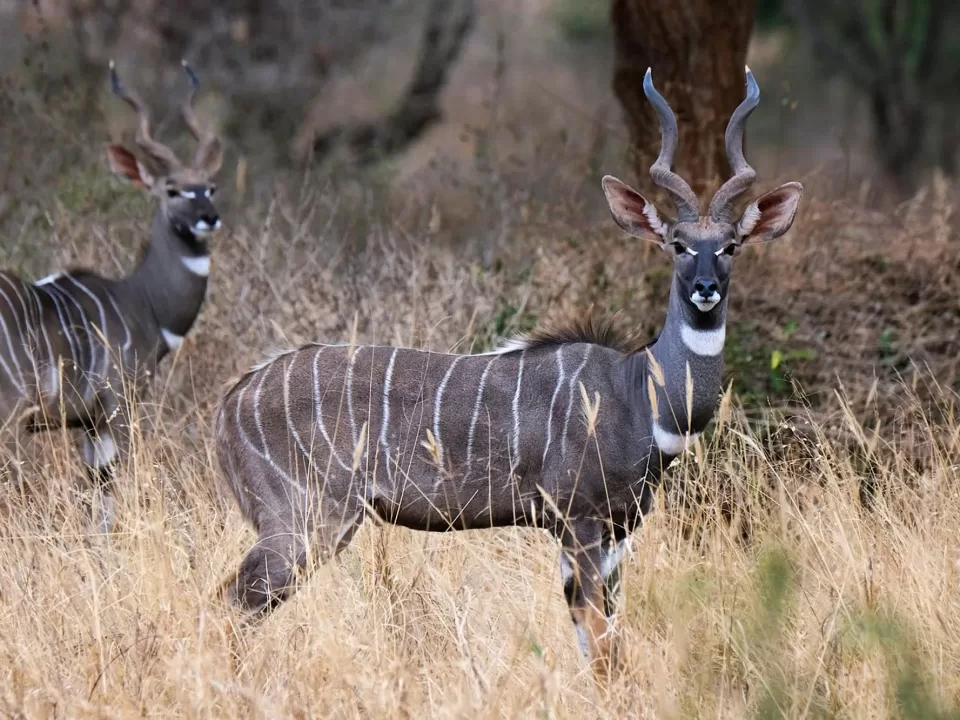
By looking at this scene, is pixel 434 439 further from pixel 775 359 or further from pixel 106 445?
pixel 106 445

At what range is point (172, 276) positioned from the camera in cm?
554

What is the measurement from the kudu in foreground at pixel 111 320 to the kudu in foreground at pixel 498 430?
0.99 m

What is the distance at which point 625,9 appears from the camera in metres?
5.98

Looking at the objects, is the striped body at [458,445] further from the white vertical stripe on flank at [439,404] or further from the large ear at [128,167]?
the large ear at [128,167]

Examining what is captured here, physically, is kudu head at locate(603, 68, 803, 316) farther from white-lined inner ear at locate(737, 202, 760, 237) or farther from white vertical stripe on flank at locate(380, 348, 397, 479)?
white vertical stripe on flank at locate(380, 348, 397, 479)

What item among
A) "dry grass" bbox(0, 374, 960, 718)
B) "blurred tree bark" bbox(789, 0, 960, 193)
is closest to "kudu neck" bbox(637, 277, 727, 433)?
"dry grass" bbox(0, 374, 960, 718)

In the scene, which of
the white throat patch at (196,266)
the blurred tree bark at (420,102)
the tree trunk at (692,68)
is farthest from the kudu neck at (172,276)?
the blurred tree bark at (420,102)

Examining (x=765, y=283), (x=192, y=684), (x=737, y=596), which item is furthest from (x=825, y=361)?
(x=192, y=684)

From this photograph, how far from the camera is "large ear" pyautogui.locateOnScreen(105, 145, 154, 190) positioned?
5629 mm

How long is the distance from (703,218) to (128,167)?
2876 millimetres

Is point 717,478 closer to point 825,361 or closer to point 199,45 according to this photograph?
point 825,361

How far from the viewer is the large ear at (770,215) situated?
363cm

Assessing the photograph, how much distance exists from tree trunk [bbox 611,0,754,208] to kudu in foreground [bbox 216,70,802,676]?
2079 millimetres

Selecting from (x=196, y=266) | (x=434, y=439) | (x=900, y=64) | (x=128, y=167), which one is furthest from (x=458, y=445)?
(x=900, y=64)
